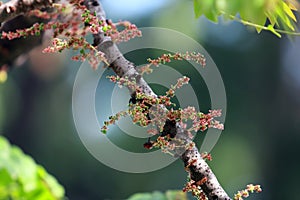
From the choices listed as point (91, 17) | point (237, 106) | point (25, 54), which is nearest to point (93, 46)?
point (91, 17)

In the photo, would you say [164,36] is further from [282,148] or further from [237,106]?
[282,148]

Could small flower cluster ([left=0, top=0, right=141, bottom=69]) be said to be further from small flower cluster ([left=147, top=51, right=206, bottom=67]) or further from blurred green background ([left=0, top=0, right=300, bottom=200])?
blurred green background ([left=0, top=0, right=300, bottom=200])

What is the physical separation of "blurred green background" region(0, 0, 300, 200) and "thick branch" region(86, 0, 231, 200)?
39.3ft

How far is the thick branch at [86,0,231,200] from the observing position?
3.03 feet

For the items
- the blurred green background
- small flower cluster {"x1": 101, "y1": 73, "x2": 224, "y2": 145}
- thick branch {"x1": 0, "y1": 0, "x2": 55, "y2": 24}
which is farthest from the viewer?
the blurred green background

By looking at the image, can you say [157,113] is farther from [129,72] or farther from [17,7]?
[17,7]

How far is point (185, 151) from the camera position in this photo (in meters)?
0.93

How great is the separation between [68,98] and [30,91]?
1.49 m

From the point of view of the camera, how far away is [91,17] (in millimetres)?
969

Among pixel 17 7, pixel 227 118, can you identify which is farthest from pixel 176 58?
pixel 227 118

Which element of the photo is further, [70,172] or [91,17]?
[70,172]

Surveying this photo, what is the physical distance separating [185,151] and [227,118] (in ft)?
42.3

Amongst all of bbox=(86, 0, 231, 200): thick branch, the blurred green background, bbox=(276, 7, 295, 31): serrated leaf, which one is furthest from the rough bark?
the blurred green background

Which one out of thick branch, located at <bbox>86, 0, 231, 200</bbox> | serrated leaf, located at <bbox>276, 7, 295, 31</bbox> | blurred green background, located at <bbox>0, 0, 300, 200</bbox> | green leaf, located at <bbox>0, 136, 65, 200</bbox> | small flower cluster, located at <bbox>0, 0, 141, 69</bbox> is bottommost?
blurred green background, located at <bbox>0, 0, 300, 200</bbox>
